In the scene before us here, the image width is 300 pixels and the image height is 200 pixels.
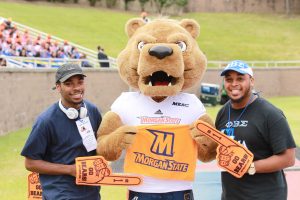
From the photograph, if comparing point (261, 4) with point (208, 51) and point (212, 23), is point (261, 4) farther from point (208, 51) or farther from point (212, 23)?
point (208, 51)

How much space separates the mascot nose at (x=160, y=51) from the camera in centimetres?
470

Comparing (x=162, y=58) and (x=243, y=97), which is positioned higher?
(x=162, y=58)

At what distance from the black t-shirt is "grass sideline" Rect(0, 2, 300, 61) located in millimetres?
32749

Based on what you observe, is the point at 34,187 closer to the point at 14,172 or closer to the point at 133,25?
the point at 133,25

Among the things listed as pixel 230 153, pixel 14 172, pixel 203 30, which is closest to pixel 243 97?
pixel 230 153

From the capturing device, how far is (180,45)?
494cm

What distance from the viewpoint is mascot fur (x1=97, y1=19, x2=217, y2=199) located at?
471cm

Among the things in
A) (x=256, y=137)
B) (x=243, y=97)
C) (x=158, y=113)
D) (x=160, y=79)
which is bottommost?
(x=256, y=137)

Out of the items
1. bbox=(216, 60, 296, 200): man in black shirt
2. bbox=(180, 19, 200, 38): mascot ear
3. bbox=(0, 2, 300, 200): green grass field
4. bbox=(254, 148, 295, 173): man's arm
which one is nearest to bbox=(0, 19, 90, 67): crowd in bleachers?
bbox=(0, 2, 300, 200): green grass field

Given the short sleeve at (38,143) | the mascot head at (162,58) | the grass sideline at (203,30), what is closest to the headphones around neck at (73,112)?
the short sleeve at (38,143)

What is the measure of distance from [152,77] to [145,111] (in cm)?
34

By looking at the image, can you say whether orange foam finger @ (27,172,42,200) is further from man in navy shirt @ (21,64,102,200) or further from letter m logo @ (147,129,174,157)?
letter m logo @ (147,129,174,157)

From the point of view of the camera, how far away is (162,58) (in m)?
4.73

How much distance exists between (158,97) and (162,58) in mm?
377
